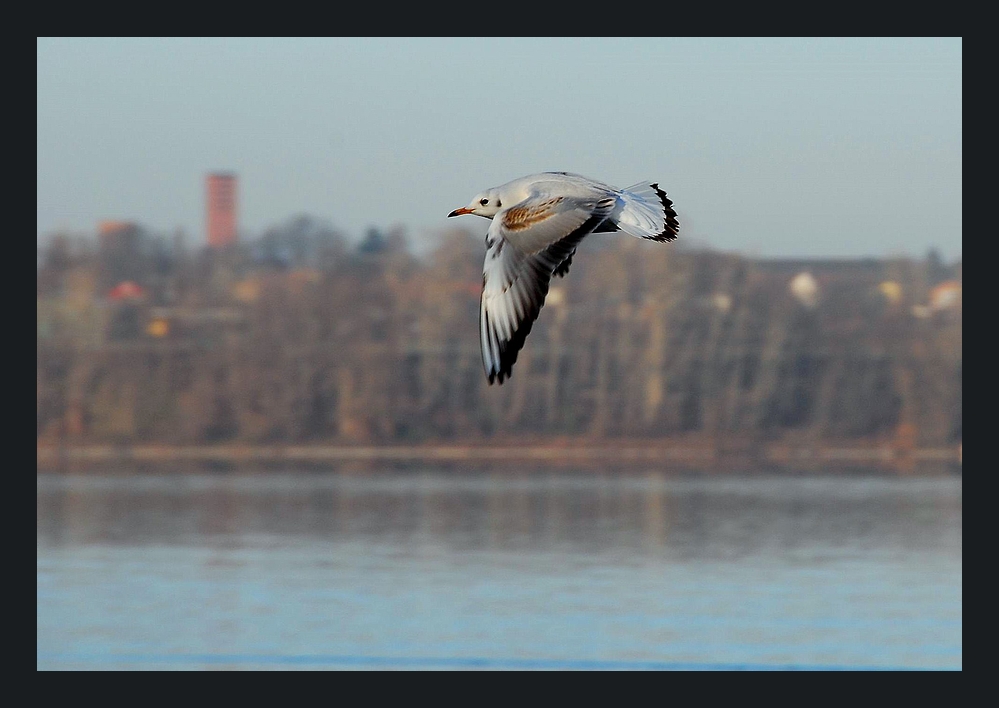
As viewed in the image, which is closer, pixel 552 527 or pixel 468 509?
pixel 552 527

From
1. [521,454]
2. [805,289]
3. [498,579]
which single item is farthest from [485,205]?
[805,289]

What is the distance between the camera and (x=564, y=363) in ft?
135

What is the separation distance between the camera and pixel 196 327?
46156 millimetres

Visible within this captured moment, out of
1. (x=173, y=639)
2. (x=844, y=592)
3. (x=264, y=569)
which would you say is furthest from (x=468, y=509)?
(x=173, y=639)

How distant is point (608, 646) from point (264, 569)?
616cm

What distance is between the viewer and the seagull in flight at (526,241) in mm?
5207

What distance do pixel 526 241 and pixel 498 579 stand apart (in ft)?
44.3

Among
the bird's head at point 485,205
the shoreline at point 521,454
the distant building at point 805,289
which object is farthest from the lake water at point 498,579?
the distant building at point 805,289

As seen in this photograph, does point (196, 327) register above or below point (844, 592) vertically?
above

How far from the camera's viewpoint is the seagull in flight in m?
5.21

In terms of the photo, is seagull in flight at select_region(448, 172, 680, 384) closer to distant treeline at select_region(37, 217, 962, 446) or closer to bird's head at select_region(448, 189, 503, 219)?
bird's head at select_region(448, 189, 503, 219)

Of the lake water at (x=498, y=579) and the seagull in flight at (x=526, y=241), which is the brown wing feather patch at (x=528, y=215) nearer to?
the seagull in flight at (x=526, y=241)

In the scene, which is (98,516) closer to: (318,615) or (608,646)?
(318,615)

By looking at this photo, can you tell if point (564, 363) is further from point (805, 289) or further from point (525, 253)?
point (525, 253)
